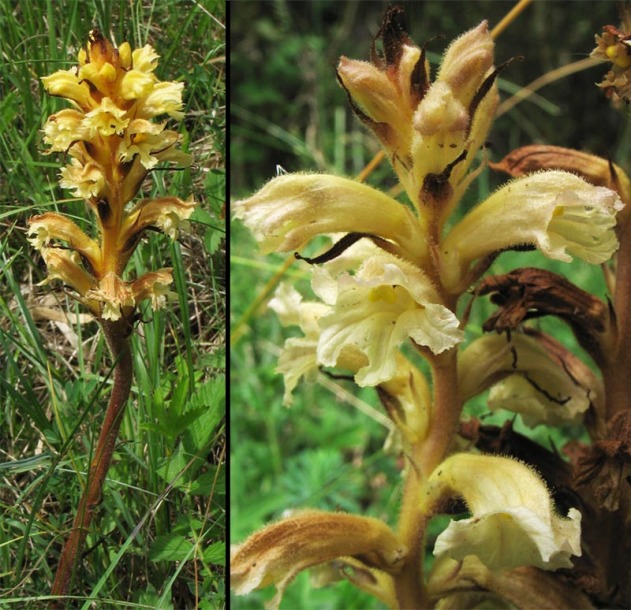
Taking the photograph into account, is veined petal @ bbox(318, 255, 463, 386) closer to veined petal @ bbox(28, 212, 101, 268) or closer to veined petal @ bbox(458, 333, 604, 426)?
veined petal @ bbox(458, 333, 604, 426)

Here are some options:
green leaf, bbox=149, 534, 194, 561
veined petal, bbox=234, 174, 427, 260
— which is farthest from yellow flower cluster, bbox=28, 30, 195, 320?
green leaf, bbox=149, 534, 194, 561

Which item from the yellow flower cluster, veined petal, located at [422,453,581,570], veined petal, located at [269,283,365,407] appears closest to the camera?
veined petal, located at [422,453,581,570]

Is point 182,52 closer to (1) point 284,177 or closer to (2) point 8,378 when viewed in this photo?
(1) point 284,177

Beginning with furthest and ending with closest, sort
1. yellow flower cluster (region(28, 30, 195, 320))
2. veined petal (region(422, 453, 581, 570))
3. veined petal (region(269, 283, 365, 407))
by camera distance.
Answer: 1. veined petal (region(269, 283, 365, 407))
2. yellow flower cluster (region(28, 30, 195, 320))
3. veined petal (region(422, 453, 581, 570))

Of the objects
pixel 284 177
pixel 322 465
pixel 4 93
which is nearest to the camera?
pixel 284 177

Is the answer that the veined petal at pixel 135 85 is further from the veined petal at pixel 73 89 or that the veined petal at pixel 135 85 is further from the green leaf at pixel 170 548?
the green leaf at pixel 170 548

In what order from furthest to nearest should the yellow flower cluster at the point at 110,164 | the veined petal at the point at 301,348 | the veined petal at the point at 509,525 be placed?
the veined petal at the point at 301,348
the yellow flower cluster at the point at 110,164
the veined petal at the point at 509,525

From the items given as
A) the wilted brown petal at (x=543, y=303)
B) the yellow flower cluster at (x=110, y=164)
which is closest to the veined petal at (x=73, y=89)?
the yellow flower cluster at (x=110, y=164)

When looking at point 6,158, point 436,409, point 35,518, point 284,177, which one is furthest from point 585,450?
point 6,158

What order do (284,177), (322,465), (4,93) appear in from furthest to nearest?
1. (322,465)
2. (4,93)
3. (284,177)
